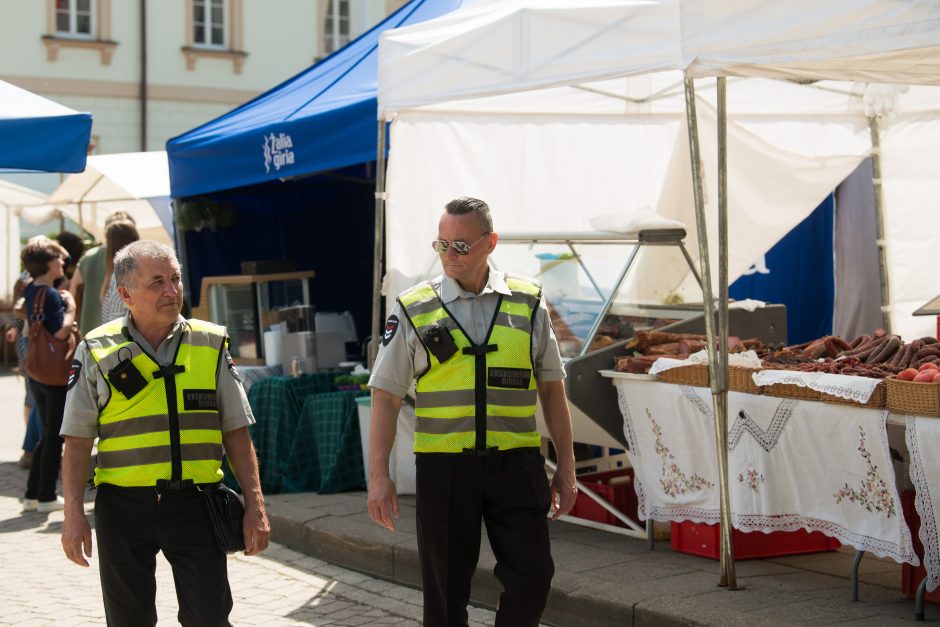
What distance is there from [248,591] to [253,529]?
8.75 feet

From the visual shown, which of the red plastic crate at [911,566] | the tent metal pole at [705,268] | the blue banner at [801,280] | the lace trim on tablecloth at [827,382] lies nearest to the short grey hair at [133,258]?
the tent metal pole at [705,268]

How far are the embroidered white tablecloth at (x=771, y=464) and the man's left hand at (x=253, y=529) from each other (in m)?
2.51

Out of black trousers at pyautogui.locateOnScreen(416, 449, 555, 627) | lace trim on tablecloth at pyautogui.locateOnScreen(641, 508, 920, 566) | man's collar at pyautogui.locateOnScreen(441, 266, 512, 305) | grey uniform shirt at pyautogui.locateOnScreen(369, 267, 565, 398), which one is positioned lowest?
lace trim on tablecloth at pyautogui.locateOnScreen(641, 508, 920, 566)

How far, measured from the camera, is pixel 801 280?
426 inches

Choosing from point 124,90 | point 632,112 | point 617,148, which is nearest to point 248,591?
point 617,148

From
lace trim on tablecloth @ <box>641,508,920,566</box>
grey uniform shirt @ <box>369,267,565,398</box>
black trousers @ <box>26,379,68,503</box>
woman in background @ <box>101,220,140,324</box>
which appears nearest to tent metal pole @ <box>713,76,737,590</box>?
lace trim on tablecloth @ <box>641,508,920,566</box>

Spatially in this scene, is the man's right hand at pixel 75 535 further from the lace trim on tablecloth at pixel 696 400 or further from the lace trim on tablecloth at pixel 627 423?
the lace trim on tablecloth at pixel 627 423

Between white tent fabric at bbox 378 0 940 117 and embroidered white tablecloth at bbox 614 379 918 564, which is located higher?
white tent fabric at bbox 378 0 940 117

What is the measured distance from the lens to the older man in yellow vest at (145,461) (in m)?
3.73

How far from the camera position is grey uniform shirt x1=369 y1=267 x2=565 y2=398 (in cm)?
412

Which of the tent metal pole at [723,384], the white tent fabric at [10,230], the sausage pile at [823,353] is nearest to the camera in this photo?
the tent metal pole at [723,384]

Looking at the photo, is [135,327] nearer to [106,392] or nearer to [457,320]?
[106,392]

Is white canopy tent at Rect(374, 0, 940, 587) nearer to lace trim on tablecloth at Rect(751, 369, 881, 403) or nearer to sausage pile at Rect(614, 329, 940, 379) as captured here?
lace trim on tablecloth at Rect(751, 369, 881, 403)

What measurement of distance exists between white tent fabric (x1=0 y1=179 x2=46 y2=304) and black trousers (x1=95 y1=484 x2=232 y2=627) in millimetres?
15280
